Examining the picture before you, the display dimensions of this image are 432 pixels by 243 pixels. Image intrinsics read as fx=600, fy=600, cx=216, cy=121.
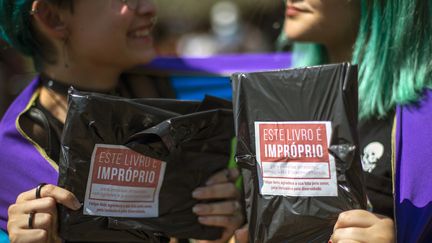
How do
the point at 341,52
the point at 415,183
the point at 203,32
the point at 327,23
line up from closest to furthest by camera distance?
the point at 415,183 → the point at 327,23 → the point at 341,52 → the point at 203,32

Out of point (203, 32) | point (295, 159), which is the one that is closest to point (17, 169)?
point (295, 159)

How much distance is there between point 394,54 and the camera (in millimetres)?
1677

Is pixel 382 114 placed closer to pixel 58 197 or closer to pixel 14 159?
pixel 58 197

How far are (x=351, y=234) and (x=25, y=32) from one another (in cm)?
127

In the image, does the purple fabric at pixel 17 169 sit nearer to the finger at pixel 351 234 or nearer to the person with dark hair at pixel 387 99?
the person with dark hair at pixel 387 99

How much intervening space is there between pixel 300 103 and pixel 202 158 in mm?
427

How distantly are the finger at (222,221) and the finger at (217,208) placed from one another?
1 centimetres

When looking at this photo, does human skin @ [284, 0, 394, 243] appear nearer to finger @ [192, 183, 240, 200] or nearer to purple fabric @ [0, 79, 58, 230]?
finger @ [192, 183, 240, 200]


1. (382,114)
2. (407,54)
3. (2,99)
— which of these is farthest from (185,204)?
(2,99)

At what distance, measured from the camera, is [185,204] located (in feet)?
5.66

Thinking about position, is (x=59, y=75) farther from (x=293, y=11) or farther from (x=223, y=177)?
(x=293, y=11)

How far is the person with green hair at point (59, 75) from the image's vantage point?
1717mm

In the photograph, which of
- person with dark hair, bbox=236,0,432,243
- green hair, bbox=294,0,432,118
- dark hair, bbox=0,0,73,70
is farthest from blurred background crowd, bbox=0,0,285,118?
green hair, bbox=294,0,432,118

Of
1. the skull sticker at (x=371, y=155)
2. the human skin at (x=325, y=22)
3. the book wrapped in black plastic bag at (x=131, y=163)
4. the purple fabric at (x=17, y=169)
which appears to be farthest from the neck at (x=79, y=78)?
the skull sticker at (x=371, y=155)
